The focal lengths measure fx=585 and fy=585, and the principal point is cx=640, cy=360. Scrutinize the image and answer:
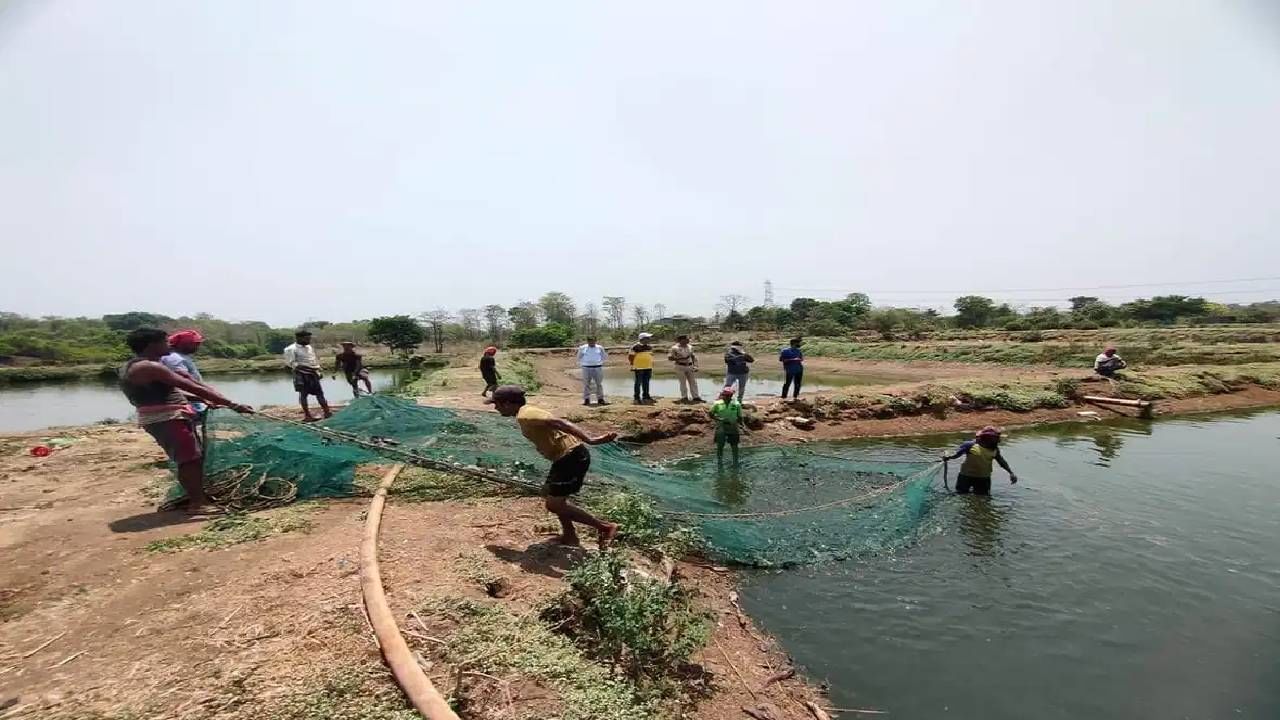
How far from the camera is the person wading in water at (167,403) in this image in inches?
229

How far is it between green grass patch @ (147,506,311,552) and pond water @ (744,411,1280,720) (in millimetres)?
4939

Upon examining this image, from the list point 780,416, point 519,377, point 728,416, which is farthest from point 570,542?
point 519,377

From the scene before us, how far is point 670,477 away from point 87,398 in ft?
127

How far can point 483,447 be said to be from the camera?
28.4 feet

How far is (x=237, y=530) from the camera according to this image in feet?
18.5

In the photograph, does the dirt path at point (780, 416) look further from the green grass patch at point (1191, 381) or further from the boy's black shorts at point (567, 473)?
the boy's black shorts at point (567, 473)

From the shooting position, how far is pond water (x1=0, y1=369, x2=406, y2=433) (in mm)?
22781

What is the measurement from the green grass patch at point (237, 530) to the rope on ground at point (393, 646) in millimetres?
1141

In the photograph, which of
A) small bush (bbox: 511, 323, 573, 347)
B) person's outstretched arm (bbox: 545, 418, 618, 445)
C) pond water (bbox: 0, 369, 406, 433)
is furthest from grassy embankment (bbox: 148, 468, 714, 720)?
small bush (bbox: 511, 323, 573, 347)

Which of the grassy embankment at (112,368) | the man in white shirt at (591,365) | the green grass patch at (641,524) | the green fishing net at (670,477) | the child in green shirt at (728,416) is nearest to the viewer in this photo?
the green grass patch at (641,524)

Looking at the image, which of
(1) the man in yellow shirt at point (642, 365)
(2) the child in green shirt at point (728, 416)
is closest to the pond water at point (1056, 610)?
(2) the child in green shirt at point (728, 416)

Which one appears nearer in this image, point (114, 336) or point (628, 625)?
point (628, 625)

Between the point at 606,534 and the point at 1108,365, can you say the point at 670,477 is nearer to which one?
the point at 606,534

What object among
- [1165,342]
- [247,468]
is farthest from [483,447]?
[1165,342]
